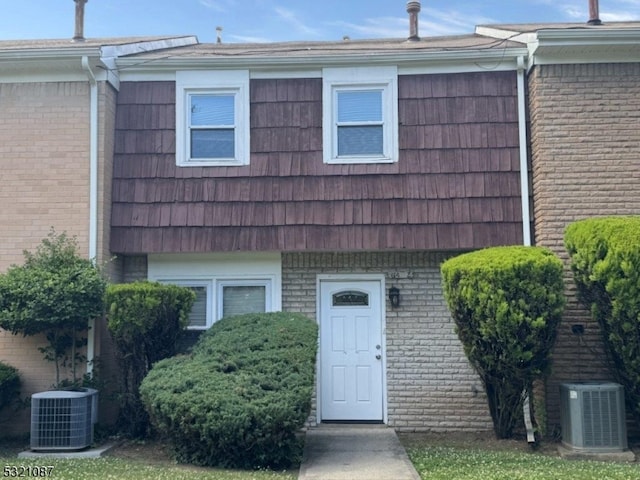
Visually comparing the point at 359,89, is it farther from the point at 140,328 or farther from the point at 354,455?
the point at 354,455

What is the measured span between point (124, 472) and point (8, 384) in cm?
281

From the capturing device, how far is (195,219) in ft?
30.1

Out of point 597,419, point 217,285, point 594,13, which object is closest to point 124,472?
point 217,285

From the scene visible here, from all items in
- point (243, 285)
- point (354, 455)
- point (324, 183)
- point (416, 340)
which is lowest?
point (354, 455)

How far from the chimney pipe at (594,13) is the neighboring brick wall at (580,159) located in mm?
2096

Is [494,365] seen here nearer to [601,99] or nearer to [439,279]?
[439,279]

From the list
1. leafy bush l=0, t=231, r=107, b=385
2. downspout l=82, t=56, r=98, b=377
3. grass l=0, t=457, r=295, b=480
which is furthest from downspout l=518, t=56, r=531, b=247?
downspout l=82, t=56, r=98, b=377

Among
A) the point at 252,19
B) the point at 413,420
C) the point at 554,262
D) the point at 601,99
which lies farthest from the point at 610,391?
the point at 252,19

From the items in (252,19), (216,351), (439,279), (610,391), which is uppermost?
(252,19)

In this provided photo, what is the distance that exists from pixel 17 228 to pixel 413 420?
242 inches

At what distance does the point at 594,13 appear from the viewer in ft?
35.0

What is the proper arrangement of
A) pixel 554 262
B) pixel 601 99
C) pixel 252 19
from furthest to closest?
pixel 252 19 < pixel 601 99 < pixel 554 262

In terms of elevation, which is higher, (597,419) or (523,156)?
(523,156)

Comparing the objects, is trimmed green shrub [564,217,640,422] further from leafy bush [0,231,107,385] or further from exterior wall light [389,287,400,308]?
leafy bush [0,231,107,385]
